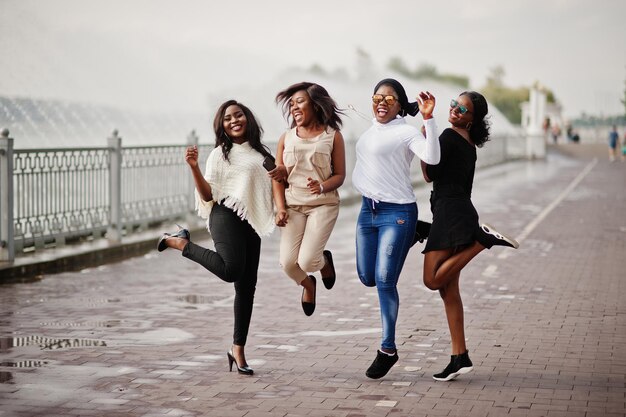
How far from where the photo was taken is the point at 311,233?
7184mm

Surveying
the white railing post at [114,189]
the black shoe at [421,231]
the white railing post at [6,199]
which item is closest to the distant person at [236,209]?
the black shoe at [421,231]

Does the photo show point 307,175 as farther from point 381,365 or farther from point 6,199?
point 6,199

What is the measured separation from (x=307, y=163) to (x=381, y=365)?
53.2 inches

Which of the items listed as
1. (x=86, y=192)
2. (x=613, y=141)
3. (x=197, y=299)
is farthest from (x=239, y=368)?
(x=613, y=141)

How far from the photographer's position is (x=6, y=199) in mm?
12633

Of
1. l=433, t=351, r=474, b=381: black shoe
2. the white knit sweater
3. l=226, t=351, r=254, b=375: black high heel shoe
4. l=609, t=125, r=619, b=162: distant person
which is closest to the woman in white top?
l=433, t=351, r=474, b=381: black shoe

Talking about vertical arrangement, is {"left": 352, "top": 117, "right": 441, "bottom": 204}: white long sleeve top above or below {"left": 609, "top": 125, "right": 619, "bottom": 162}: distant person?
above

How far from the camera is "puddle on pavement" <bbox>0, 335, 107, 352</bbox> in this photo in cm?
823

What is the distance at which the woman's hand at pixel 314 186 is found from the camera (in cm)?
700

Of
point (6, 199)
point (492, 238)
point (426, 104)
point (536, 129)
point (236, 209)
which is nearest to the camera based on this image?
point (426, 104)

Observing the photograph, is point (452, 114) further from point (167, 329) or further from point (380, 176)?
point (167, 329)

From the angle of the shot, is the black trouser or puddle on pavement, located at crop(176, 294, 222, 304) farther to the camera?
puddle on pavement, located at crop(176, 294, 222, 304)

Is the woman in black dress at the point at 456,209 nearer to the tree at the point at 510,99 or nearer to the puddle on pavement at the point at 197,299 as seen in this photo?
Answer: the puddle on pavement at the point at 197,299

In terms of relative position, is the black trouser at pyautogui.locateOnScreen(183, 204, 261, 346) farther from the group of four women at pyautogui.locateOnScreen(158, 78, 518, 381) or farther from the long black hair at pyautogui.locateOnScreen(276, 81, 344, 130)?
the long black hair at pyautogui.locateOnScreen(276, 81, 344, 130)
